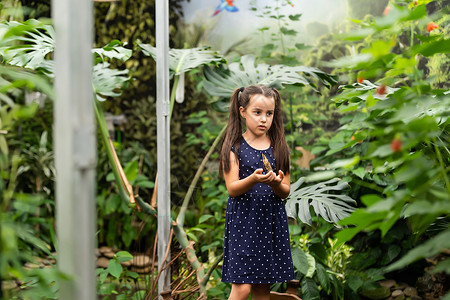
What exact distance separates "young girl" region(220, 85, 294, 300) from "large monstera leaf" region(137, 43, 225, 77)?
63cm

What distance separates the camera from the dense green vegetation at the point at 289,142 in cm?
127

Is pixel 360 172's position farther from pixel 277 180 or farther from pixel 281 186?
pixel 277 180

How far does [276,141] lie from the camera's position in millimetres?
2242

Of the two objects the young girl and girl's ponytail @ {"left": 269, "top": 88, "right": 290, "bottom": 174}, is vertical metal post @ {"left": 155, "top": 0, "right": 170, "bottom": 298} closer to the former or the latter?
the young girl

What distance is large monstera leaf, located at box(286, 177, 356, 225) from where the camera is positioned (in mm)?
2309

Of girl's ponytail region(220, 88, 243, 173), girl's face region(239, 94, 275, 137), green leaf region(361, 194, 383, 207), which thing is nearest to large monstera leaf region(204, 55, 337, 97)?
girl's ponytail region(220, 88, 243, 173)

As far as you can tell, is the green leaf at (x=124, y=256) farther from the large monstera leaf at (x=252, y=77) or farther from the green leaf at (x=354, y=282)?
the green leaf at (x=354, y=282)

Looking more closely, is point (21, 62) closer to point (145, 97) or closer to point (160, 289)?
point (160, 289)

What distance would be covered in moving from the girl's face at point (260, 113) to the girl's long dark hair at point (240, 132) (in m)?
0.03

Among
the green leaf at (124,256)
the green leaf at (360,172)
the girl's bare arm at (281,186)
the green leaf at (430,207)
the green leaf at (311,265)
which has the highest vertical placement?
the green leaf at (430,207)

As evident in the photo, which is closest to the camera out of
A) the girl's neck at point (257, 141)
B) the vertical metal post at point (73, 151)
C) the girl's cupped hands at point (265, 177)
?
the vertical metal post at point (73, 151)

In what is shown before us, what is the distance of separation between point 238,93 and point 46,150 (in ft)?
7.57

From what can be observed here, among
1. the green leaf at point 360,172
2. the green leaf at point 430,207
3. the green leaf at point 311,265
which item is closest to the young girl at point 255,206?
the green leaf at point 311,265

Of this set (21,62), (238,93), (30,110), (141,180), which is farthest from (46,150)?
(30,110)
